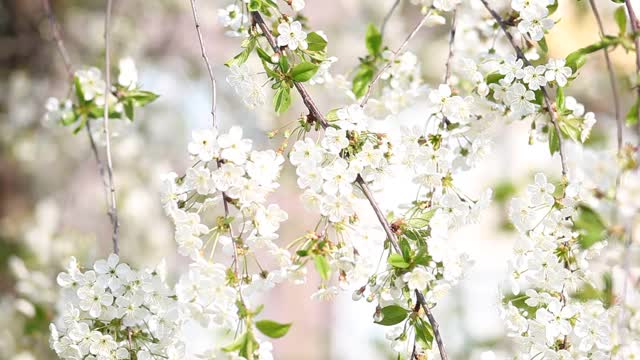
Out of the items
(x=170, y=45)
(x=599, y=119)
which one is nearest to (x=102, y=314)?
(x=170, y=45)

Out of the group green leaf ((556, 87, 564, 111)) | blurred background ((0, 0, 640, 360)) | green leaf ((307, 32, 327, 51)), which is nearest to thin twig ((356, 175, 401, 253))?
green leaf ((307, 32, 327, 51))

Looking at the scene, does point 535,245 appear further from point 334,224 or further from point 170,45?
point 170,45

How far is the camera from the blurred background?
2.90 meters

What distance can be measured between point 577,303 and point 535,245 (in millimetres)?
95

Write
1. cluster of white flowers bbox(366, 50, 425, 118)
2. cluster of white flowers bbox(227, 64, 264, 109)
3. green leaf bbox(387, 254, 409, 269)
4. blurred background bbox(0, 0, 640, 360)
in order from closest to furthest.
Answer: green leaf bbox(387, 254, 409, 269) < cluster of white flowers bbox(227, 64, 264, 109) < cluster of white flowers bbox(366, 50, 425, 118) < blurred background bbox(0, 0, 640, 360)

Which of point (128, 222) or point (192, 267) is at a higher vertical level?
point (128, 222)

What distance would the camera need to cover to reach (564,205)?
3.74 ft

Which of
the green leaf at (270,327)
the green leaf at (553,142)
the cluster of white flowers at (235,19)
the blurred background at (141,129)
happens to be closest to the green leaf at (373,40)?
the cluster of white flowers at (235,19)

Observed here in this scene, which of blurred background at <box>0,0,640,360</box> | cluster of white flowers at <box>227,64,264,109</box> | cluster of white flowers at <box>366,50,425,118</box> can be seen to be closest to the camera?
cluster of white flowers at <box>227,64,264,109</box>

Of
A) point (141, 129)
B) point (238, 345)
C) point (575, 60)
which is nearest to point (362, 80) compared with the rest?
point (575, 60)

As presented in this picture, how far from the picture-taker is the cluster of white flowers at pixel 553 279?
1.13 m

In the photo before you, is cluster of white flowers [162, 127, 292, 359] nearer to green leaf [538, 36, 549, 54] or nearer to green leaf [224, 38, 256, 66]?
green leaf [224, 38, 256, 66]

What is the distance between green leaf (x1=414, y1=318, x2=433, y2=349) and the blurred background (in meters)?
1.45

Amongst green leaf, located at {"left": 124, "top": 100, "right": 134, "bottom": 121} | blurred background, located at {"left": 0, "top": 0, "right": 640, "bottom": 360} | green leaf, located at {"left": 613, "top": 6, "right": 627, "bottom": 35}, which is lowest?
green leaf, located at {"left": 613, "top": 6, "right": 627, "bottom": 35}
